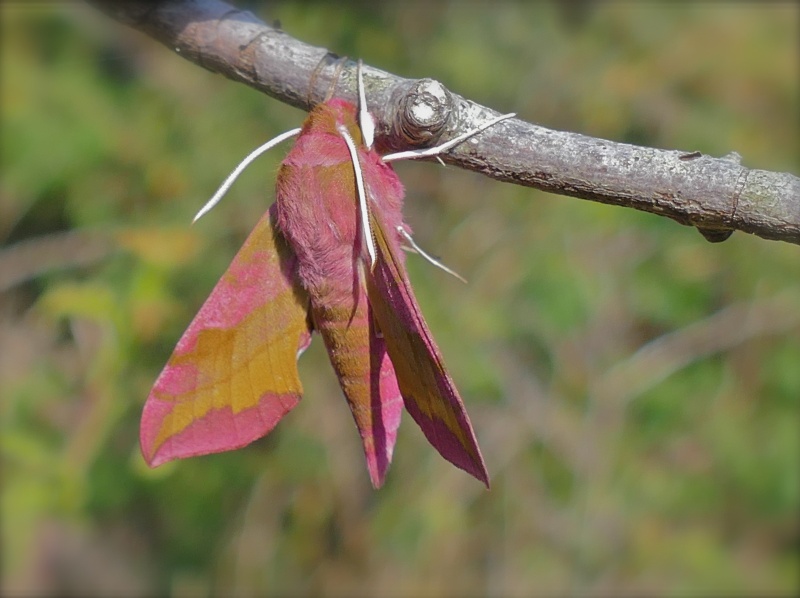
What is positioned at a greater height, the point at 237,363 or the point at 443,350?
the point at 237,363

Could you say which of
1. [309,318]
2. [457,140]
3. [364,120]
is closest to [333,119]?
[364,120]

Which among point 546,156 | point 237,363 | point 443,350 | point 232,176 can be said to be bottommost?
point 443,350

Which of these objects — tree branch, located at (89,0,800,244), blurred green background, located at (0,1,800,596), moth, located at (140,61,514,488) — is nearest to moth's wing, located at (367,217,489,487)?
moth, located at (140,61,514,488)

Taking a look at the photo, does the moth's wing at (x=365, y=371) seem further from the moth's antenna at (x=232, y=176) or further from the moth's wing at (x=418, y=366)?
the moth's antenna at (x=232, y=176)

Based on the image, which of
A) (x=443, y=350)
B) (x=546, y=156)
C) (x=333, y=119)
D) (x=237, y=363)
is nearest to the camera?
(x=546, y=156)

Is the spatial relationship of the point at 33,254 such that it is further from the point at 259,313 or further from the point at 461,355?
the point at 259,313

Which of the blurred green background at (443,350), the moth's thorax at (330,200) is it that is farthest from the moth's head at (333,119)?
the blurred green background at (443,350)

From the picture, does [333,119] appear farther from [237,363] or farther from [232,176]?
[237,363]

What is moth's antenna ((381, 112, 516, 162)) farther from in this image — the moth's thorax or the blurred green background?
the blurred green background
